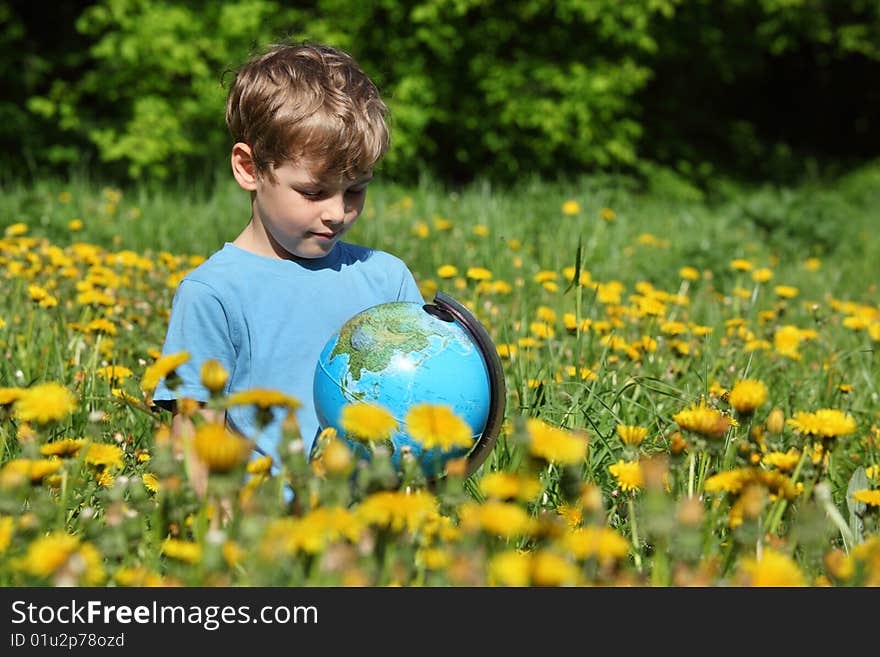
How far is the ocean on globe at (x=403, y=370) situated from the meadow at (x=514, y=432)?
119 mm

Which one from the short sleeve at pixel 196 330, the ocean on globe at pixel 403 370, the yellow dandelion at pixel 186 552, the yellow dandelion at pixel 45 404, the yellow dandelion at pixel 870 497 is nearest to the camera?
the yellow dandelion at pixel 186 552

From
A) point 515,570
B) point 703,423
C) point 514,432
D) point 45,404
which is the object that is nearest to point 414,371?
point 514,432

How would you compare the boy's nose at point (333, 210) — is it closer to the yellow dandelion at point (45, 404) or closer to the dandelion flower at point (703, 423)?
the yellow dandelion at point (45, 404)

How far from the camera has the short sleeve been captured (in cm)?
216

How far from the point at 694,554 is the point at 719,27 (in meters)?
14.4

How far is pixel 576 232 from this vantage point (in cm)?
559

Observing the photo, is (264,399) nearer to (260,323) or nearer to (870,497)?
(260,323)

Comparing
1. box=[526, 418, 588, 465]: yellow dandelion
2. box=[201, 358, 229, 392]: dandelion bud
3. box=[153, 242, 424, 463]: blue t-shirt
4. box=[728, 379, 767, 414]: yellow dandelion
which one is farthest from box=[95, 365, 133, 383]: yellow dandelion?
box=[728, 379, 767, 414]: yellow dandelion

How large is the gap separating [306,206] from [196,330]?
369 millimetres

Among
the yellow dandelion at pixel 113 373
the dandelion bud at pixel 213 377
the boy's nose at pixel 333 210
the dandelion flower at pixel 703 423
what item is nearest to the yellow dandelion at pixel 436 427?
the dandelion bud at pixel 213 377

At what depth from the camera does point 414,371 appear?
2043mm

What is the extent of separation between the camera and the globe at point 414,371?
2.04 meters
